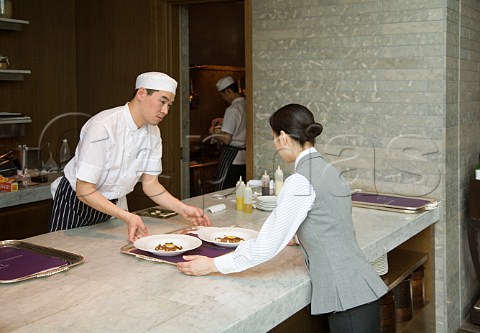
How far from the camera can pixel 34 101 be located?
17.1 ft

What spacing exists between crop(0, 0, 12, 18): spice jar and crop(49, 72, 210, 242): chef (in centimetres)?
209

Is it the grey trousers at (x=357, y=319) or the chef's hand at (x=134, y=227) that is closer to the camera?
the grey trousers at (x=357, y=319)

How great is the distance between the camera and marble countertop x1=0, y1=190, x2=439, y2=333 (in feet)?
5.59

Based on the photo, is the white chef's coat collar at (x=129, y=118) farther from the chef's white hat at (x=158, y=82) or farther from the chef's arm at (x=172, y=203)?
the chef's arm at (x=172, y=203)

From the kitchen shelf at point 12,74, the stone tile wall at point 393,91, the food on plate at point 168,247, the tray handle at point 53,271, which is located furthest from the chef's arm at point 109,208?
the kitchen shelf at point 12,74

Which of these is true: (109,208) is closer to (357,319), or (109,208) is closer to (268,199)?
(268,199)

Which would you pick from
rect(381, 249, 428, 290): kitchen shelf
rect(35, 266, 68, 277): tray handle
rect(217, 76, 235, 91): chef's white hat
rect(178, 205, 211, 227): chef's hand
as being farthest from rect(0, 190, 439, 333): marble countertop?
rect(217, 76, 235, 91): chef's white hat

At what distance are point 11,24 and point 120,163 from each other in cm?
248

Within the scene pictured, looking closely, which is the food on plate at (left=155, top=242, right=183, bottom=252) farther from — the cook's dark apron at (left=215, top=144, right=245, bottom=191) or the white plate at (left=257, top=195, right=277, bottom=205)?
the cook's dark apron at (left=215, top=144, right=245, bottom=191)

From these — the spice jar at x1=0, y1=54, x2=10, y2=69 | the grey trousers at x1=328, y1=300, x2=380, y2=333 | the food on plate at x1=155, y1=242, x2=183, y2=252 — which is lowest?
the grey trousers at x1=328, y1=300, x2=380, y2=333

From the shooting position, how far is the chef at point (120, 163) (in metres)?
2.65

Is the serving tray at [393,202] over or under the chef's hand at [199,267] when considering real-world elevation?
over

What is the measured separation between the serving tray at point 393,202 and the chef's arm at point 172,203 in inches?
38.9

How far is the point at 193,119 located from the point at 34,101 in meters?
1.55
